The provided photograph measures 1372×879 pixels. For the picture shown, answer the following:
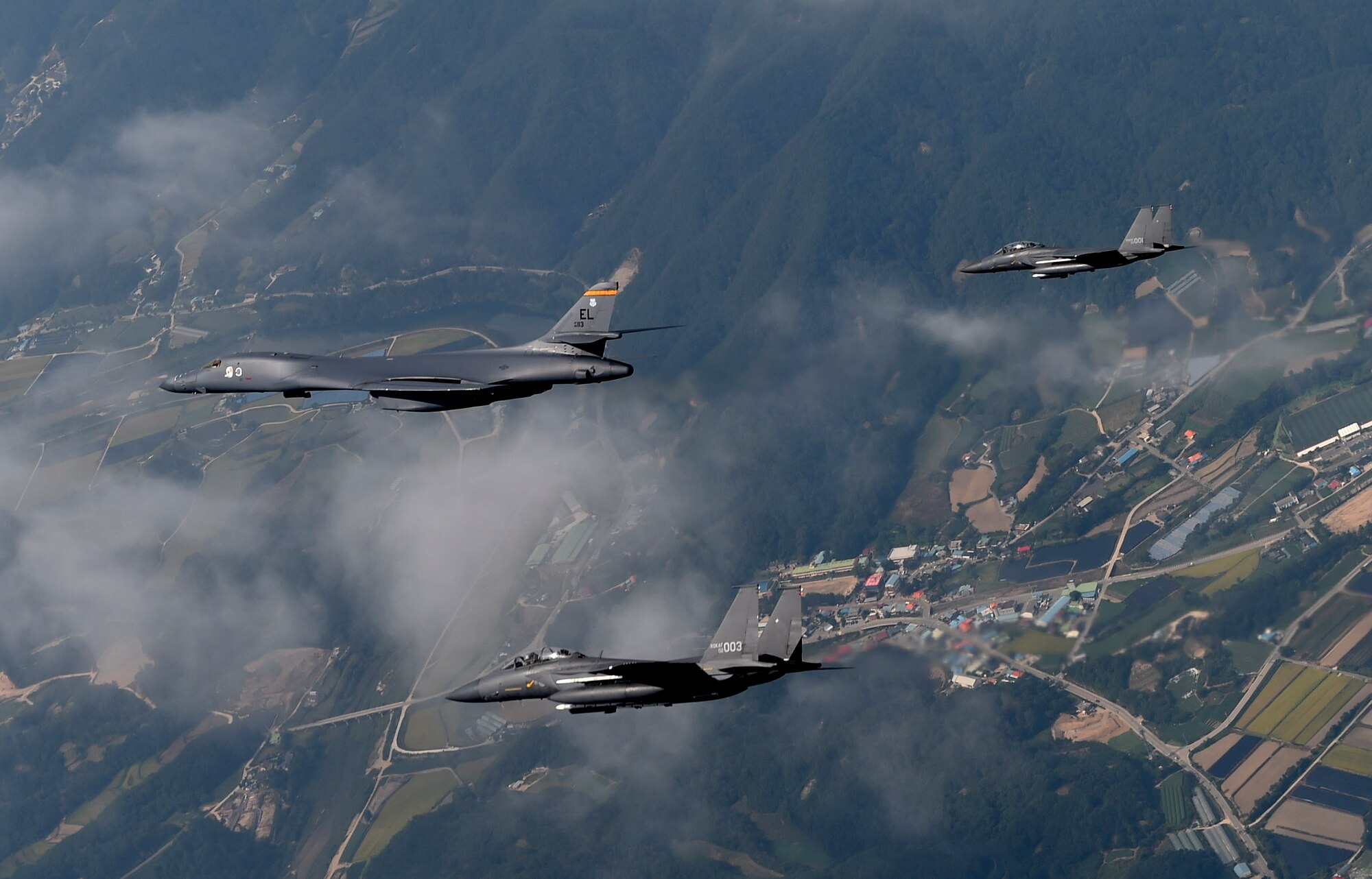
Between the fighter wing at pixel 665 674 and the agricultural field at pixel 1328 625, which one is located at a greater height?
the fighter wing at pixel 665 674

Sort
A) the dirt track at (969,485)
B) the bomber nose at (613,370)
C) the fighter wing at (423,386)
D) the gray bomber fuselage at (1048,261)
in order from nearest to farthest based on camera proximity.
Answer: the bomber nose at (613,370) < the fighter wing at (423,386) < the gray bomber fuselage at (1048,261) < the dirt track at (969,485)

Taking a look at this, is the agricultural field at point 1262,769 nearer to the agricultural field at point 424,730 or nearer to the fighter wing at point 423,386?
the agricultural field at point 424,730

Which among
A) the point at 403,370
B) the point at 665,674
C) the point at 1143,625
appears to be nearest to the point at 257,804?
the point at 1143,625

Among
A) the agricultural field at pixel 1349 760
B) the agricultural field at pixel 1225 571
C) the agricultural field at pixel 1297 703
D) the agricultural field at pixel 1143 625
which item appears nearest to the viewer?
the agricultural field at pixel 1349 760

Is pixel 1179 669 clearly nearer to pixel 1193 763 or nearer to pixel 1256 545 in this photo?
pixel 1193 763

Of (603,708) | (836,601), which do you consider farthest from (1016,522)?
(603,708)

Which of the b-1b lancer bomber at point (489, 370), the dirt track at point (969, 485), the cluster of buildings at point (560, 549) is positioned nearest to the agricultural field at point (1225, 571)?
the dirt track at point (969, 485)
